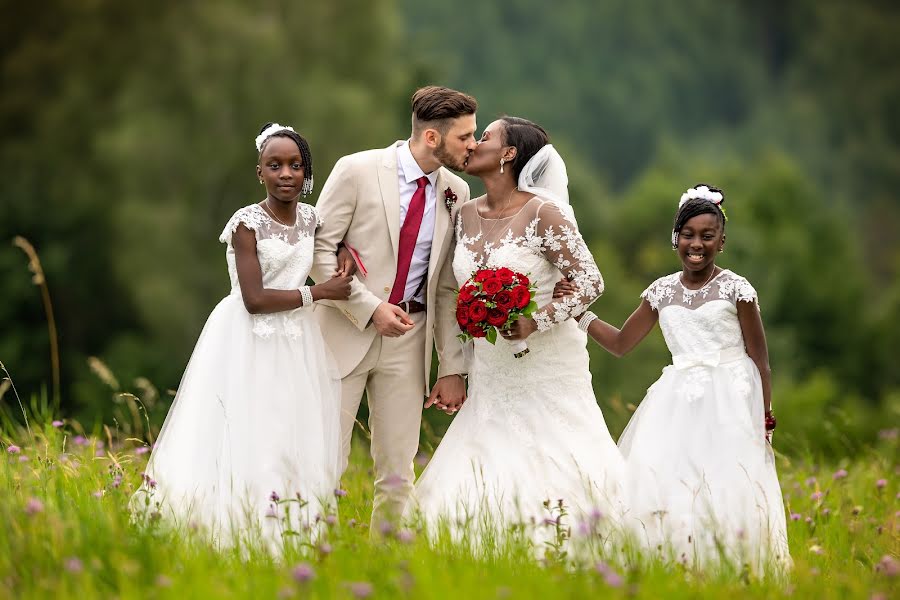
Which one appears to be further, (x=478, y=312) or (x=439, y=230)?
(x=439, y=230)

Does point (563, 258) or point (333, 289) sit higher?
point (563, 258)

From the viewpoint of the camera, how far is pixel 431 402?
6336 millimetres

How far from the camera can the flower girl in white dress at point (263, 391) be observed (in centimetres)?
543

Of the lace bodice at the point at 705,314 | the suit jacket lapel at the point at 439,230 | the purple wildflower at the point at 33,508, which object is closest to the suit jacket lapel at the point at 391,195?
the suit jacket lapel at the point at 439,230

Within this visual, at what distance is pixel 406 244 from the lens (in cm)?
623

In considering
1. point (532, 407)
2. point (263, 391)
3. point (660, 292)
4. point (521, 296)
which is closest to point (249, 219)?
point (263, 391)

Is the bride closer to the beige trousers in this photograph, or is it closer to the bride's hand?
the bride's hand

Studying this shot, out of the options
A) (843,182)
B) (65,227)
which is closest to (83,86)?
(65,227)

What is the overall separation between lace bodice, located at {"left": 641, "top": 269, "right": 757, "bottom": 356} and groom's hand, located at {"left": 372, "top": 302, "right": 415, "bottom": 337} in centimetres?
136

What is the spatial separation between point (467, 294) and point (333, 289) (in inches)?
28.0

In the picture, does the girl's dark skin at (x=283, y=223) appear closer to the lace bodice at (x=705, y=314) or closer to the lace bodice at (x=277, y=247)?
the lace bodice at (x=277, y=247)

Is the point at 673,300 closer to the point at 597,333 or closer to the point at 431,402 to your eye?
the point at 597,333

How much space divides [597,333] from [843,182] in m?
62.1

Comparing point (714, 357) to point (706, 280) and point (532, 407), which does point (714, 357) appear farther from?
point (532, 407)
